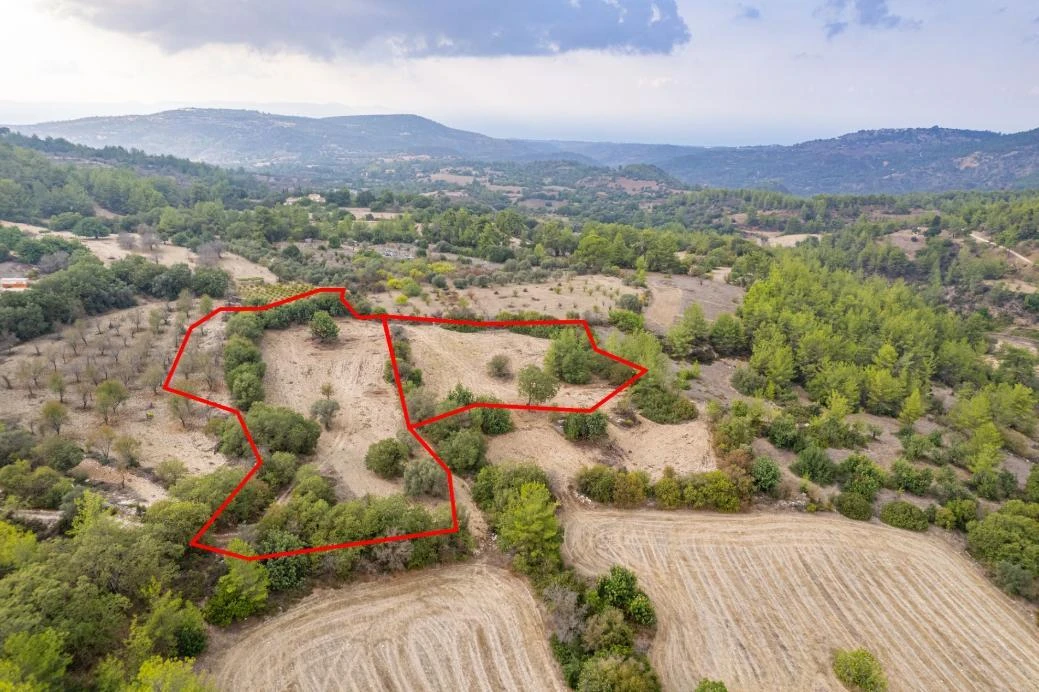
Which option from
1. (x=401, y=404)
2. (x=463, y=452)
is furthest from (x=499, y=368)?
(x=463, y=452)

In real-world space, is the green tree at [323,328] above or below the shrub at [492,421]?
Answer: above

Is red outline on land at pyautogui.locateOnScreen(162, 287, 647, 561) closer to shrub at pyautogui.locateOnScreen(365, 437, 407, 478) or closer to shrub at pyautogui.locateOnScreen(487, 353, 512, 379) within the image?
shrub at pyautogui.locateOnScreen(365, 437, 407, 478)

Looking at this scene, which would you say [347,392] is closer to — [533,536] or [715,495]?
[533,536]

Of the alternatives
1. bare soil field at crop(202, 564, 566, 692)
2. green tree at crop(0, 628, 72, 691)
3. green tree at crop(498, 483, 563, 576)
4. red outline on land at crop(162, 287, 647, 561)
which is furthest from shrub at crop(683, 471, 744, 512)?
green tree at crop(0, 628, 72, 691)

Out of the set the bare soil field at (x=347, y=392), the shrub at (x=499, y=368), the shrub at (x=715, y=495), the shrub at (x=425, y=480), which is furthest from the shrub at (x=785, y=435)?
the shrub at (x=425, y=480)

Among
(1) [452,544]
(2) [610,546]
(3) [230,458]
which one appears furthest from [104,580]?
(2) [610,546]

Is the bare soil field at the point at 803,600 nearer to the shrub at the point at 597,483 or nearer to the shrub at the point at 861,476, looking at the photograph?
the shrub at the point at 597,483
